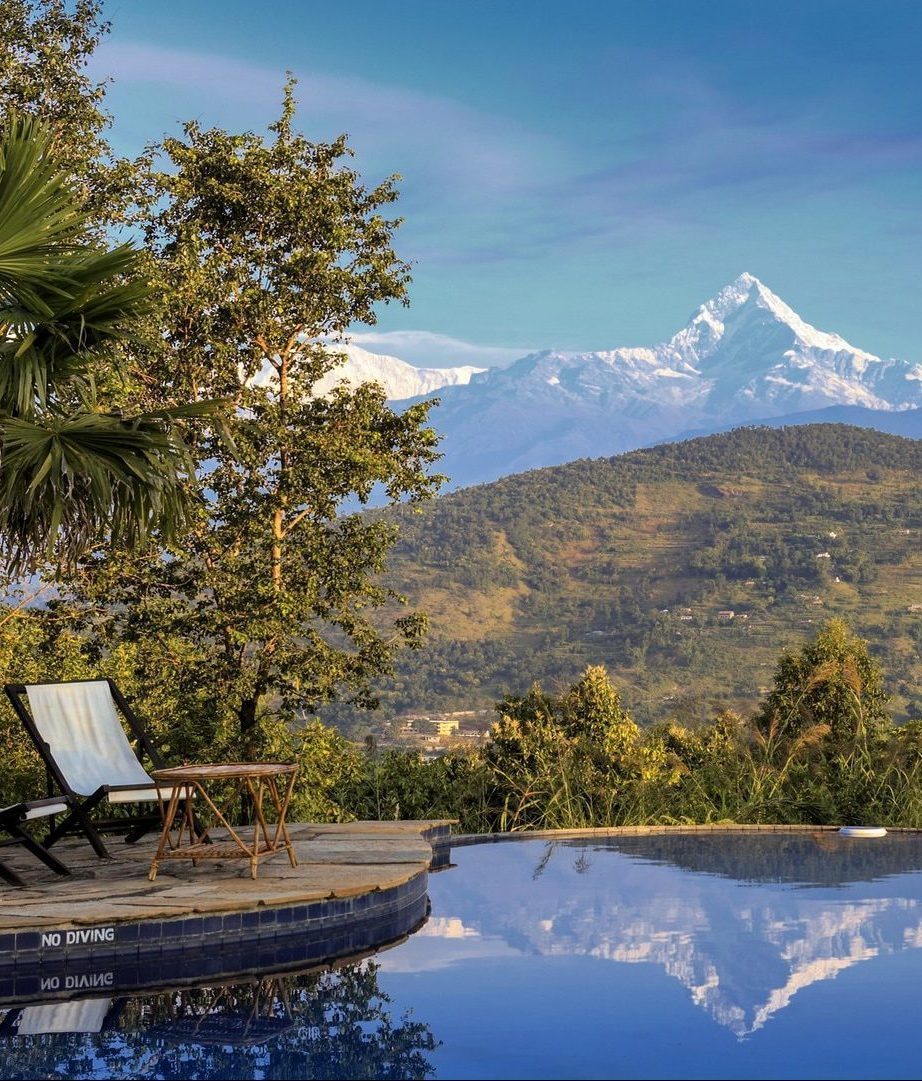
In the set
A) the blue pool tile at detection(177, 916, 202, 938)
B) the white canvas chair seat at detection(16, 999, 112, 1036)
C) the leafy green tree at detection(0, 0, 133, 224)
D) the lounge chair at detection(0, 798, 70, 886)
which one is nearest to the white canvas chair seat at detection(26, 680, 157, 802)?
the lounge chair at detection(0, 798, 70, 886)

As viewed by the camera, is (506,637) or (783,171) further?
(783,171)

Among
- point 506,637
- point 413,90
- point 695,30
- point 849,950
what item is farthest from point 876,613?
point 849,950

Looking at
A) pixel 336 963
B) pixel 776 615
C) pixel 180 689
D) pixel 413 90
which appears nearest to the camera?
pixel 336 963

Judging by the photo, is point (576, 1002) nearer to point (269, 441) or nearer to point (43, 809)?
point (43, 809)

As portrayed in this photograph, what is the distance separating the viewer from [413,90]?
28516 millimetres

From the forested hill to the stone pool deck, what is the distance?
3213 centimetres

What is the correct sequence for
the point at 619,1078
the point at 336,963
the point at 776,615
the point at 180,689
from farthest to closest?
the point at 776,615, the point at 180,689, the point at 336,963, the point at 619,1078

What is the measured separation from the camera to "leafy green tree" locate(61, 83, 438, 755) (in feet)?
33.0

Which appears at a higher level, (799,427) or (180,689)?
(799,427)

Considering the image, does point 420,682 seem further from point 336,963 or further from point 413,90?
point 336,963

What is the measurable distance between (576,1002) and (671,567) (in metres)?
56.8

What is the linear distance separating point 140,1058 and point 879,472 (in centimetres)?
6566

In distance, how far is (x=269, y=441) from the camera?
1024cm

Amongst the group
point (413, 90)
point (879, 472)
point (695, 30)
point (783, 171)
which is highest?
point (783, 171)
